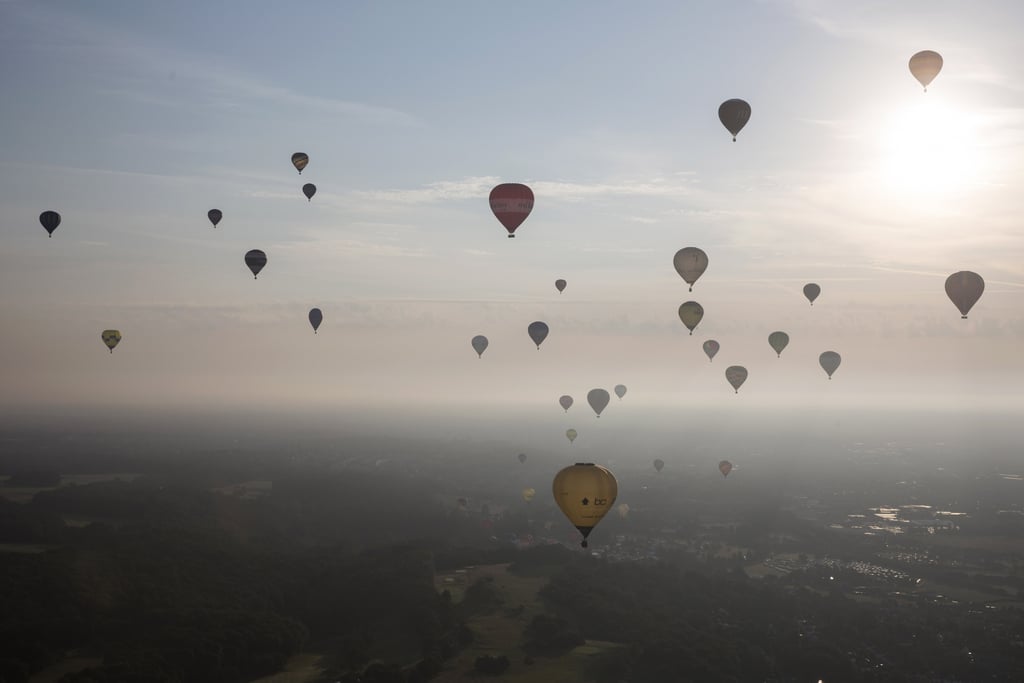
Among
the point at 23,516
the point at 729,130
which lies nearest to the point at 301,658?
the point at 729,130

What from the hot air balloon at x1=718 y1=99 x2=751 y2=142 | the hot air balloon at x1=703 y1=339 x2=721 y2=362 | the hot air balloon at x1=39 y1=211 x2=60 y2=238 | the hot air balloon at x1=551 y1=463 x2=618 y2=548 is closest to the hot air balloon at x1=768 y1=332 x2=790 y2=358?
the hot air balloon at x1=703 y1=339 x2=721 y2=362

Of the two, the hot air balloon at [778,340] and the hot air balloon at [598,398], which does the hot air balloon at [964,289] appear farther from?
the hot air balloon at [598,398]

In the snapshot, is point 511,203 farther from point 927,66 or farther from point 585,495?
point 927,66

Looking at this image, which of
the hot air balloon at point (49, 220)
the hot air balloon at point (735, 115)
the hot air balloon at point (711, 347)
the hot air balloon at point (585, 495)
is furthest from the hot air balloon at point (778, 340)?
the hot air balloon at point (49, 220)

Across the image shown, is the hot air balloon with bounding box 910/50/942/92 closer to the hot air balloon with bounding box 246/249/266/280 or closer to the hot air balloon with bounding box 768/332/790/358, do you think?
the hot air balloon with bounding box 768/332/790/358

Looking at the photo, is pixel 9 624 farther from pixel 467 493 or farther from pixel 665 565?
pixel 467 493
